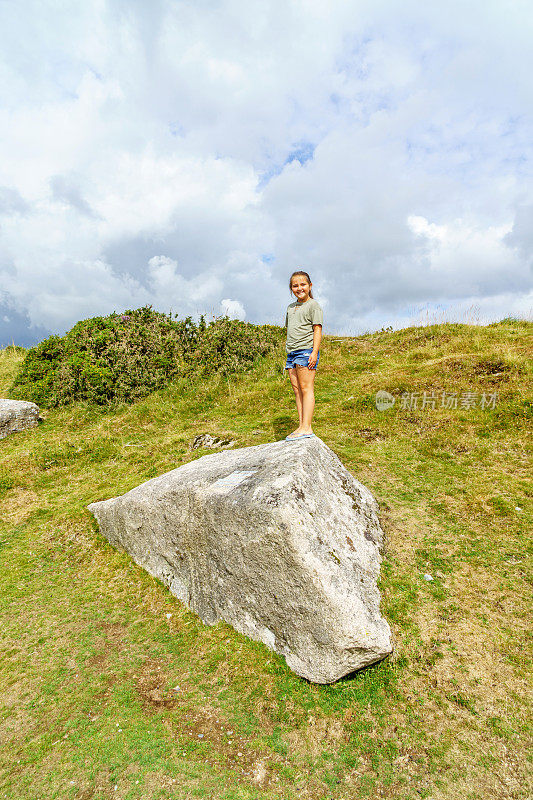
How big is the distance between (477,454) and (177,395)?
971 cm

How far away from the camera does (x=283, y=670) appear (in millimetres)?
4613

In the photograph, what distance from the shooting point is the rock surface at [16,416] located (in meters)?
12.9

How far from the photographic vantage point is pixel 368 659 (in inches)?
176

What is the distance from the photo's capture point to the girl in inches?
286

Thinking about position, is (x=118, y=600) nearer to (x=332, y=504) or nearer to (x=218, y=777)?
(x=218, y=777)

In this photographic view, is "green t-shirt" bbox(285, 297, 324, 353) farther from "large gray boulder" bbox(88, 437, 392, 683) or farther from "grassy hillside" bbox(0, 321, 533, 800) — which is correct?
"grassy hillside" bbox(0, 321, 533, 800)

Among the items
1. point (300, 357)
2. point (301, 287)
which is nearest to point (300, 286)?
point (301, 287)

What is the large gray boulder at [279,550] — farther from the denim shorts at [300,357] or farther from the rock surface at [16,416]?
the rock surface at [16,416]

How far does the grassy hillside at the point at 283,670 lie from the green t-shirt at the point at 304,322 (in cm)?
296

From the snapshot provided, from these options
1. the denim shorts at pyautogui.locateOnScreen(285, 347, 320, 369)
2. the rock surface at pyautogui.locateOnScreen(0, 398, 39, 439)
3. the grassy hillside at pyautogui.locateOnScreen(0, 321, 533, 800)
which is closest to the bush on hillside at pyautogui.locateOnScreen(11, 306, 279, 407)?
the rock surface at pyautogui.locateOnScreen(0, 398, 39, 439)

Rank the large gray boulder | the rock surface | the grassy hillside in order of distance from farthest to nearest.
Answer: the rock surface, the large gray boulder, the grassy hillside

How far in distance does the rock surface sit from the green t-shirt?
10058 mm

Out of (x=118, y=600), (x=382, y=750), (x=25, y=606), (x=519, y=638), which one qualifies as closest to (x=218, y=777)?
(x=382, y=750)

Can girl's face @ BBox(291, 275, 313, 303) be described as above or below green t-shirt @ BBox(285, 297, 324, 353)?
above
